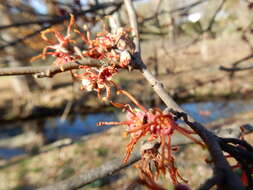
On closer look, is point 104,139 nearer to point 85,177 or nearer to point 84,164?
point 84,164

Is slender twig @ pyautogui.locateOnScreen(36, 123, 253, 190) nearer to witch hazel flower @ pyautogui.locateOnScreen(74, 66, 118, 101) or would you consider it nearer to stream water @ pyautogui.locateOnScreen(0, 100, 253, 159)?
witch hazel flower @ pyautogui.locateOnScreen(74, 66, 118, 101)

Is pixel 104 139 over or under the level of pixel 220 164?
under

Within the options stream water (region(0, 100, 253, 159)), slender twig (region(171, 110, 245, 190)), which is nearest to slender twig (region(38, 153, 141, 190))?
slender twig (region(171, 110, 245, 190))

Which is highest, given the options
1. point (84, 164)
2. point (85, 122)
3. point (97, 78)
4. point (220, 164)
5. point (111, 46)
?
point (111, 46)

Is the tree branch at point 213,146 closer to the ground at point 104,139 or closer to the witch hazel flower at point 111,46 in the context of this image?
the witch hazel flower at point 111,46

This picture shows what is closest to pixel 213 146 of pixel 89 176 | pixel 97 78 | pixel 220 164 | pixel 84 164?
pixel 220 164

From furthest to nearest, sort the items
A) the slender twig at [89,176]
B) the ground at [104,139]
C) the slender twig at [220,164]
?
the ground at [104,139], the slender twig at [89,176], the slender twig at [220,164]

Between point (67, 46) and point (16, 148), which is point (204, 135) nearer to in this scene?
point (67, 46)

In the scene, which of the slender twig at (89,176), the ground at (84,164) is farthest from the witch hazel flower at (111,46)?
the ground at (84,164)
